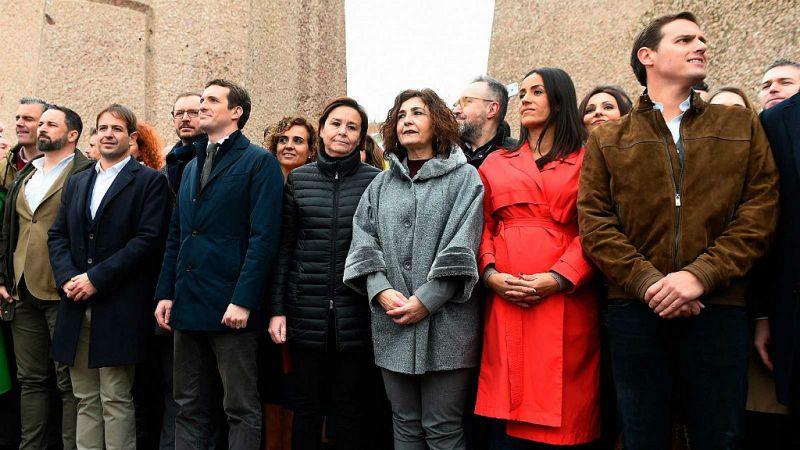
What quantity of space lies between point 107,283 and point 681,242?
287 centimetres

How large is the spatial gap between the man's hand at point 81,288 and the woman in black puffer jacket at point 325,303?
1.08m

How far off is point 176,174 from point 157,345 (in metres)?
1.07

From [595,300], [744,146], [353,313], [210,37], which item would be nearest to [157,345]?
[353,313]

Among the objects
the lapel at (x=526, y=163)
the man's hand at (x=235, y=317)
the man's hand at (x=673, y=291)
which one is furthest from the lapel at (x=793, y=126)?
the man's hand at (x=235, y=317)

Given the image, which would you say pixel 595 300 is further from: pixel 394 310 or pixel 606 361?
pixel 394 310

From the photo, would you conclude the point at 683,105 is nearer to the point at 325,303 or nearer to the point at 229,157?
the point at 325,303

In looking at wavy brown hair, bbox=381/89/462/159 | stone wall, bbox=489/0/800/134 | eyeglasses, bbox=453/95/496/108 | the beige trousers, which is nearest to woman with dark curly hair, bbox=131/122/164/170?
the beige trousers

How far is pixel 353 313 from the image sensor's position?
289cm

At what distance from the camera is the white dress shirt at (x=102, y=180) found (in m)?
3.52

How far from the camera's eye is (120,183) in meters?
3.50

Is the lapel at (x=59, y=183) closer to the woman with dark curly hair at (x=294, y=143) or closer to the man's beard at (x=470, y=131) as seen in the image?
the woman with dark curly hair at (x=294, y=143)

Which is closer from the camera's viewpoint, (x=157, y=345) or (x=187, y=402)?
(x=187, y=402)

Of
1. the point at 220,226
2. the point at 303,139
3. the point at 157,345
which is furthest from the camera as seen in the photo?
the point at 303,139

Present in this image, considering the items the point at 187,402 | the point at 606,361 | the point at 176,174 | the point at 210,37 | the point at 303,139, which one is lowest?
the point at 187,402
